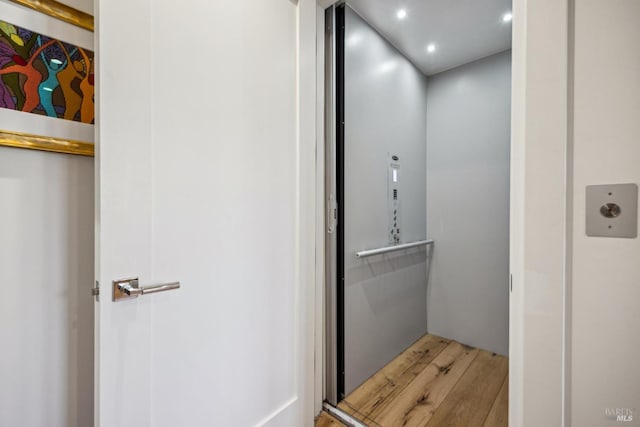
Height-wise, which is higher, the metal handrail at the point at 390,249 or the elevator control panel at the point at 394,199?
the elevator control panel at the point at 394,199

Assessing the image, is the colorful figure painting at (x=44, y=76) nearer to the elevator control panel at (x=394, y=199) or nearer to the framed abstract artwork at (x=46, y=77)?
the framed abstract artwork at (x=46, y=77)

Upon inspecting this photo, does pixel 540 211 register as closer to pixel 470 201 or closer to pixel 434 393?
pixel 434 393

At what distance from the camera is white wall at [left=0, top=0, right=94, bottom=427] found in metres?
0.81

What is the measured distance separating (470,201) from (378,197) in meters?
0.97

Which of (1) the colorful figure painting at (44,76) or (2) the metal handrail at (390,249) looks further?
(2) the metal handrail at (390,249)

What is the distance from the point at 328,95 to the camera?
163 cm

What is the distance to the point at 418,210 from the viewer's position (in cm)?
257

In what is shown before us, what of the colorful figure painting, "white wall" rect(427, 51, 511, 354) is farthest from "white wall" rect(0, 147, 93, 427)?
"white wall" rect(427, 51, 511, 354)

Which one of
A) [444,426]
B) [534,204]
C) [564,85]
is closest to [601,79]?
[564,85]

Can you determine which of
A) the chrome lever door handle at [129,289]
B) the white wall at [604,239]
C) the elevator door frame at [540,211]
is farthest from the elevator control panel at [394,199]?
the chrome lever door handle at [129,289]

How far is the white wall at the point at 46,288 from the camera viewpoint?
0.81 meters

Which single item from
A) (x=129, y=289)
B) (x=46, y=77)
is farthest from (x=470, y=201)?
(x=46, y=77)

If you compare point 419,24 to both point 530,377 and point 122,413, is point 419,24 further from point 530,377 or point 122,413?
point 122,413

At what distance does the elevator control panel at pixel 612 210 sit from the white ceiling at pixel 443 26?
5.27 feet
